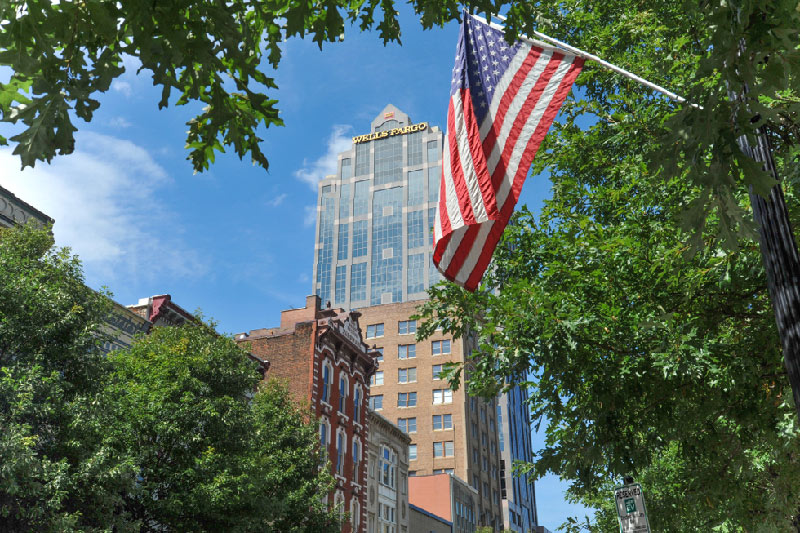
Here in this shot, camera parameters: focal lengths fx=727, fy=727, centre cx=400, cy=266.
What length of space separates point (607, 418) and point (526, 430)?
13641 centimetres

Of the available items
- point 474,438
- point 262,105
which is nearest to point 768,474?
point 262,105

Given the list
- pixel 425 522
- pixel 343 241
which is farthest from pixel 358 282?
pixel 425 522

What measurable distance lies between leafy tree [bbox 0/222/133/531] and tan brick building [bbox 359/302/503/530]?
225 feet

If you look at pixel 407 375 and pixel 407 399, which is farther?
pixel 407 375

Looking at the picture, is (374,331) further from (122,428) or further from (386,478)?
(122,428)

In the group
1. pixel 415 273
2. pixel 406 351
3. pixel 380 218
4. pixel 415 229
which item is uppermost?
pixel 380 218

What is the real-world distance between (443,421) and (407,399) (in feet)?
17.2

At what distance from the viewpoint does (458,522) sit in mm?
76750

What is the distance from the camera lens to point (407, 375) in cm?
9200

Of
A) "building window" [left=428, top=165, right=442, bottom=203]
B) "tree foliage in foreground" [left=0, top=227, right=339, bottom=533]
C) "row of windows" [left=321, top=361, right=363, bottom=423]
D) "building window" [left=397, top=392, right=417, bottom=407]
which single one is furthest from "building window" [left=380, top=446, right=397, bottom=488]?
"building window" [left=428, top=165, right=442, bottom=203]

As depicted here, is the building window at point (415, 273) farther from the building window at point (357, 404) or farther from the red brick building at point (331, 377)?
the red brick building at point (331, 377)

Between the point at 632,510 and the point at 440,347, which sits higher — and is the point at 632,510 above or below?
below

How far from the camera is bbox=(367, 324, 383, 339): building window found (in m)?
95.0

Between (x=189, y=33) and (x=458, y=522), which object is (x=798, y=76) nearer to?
(x=189, y=33)
